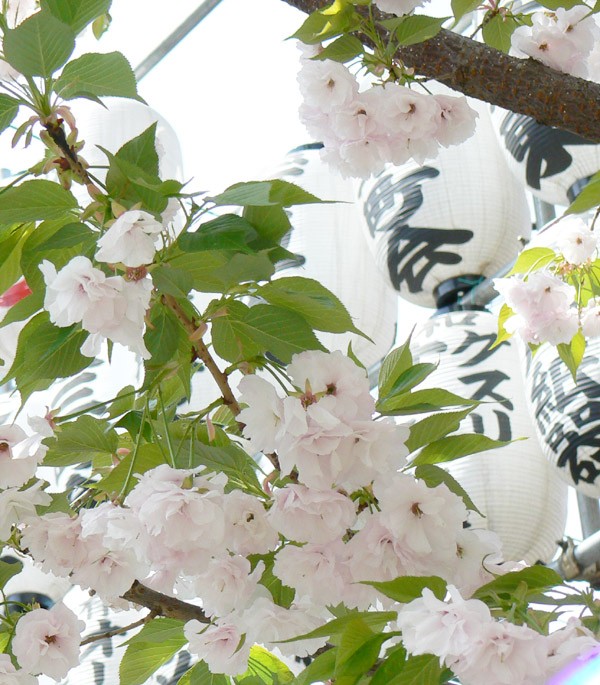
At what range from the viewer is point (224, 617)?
0.54m

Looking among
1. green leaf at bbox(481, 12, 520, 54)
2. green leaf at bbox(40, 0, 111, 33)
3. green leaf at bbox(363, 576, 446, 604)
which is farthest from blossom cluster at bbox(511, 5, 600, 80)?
green leaf at bbox(363, 576, 446, 604)

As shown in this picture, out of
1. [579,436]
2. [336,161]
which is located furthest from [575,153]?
[336,161]

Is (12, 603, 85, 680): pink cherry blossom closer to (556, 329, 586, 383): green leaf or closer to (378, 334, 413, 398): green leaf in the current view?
(378, 334, 413, 398): green leaf

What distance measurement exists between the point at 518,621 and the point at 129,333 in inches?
8.5

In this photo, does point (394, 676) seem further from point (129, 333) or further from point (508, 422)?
point (508, 422)

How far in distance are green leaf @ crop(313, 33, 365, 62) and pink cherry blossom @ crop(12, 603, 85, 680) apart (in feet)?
1.25

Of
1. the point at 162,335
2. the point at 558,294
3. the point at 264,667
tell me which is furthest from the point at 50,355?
the point at 558,294

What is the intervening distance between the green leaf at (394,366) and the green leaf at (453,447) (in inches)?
1.7

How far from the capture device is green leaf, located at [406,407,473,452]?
0.58 m

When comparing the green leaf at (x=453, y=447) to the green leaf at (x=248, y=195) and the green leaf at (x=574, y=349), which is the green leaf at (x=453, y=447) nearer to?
the green leaf at (x=248, y=195)

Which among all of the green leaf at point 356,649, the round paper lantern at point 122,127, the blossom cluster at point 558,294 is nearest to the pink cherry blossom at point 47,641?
the green leaf at point 356,649

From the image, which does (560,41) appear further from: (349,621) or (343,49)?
(349,621)

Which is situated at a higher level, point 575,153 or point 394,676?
point 575,153

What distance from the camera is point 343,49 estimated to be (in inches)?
26.2
